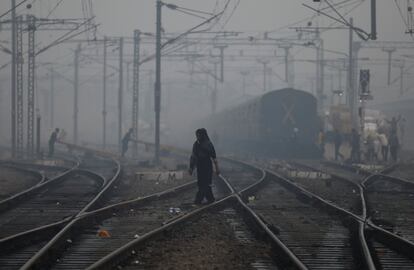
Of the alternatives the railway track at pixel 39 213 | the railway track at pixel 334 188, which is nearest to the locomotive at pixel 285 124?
the railway track at pixel 334 188

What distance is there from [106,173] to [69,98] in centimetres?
7804

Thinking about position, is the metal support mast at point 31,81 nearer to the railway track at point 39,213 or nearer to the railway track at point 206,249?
the railway track at point 39,213

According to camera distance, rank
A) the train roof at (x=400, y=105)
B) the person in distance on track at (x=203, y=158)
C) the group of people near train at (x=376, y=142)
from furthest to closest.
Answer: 1. the train roof at (x=400, y=105)
2. the group of people near train at (x=376, y=142)
3. the person in distance on track at (x=203, y=158)

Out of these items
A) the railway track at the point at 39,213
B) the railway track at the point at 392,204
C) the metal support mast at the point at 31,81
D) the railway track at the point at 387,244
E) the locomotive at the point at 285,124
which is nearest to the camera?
the railway track at the point at 387,244

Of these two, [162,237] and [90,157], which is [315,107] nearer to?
[90,157]

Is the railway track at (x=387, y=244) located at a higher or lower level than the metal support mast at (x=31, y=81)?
lower

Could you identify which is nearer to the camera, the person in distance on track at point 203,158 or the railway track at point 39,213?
the railway track at point 39,213

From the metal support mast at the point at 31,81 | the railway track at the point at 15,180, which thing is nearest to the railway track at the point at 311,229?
the railway track at the point at 15,180

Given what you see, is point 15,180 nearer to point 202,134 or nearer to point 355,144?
point 202,134

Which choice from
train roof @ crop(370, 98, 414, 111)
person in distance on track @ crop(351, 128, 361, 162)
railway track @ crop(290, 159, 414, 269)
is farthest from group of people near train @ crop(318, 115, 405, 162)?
train roof @ crop(370, 98, 414, 111)

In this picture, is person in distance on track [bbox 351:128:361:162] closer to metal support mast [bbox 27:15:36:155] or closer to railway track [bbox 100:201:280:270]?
metal support mast [bbox 27:15:36:155]

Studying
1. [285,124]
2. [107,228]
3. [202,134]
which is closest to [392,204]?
[202,134]

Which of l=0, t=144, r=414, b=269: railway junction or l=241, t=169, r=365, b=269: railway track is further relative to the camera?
l=241, t=169, r=365, b=269: railway track

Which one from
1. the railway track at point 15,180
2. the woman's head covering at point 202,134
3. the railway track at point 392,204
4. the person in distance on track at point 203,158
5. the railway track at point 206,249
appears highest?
the woman's head covering at point 202,134
